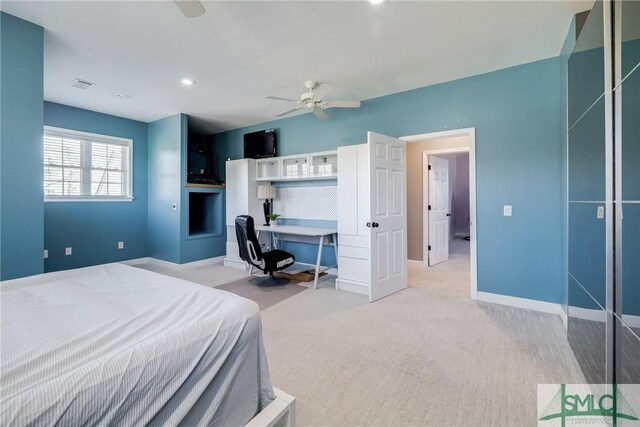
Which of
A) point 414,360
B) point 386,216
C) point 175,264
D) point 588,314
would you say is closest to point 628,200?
point 588,314

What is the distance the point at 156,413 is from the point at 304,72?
133 inches

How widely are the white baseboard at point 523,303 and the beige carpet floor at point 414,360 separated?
10cm

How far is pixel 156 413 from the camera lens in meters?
0.90

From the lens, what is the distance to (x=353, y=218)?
374 centimetres

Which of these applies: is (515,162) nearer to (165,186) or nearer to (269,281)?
(269,281)

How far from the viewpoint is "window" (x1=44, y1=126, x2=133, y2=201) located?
439cm

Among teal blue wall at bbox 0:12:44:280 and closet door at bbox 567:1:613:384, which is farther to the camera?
teal blue wall at bbox 0:12:44:280

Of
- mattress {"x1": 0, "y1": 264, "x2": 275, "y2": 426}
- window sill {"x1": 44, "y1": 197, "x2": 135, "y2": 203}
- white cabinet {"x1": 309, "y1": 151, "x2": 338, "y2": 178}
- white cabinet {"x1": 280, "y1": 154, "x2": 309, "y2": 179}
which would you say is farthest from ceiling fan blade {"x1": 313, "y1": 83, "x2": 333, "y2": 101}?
window sill {"x1": 44, "y1": 197, "x2": 135, "y2": 203}

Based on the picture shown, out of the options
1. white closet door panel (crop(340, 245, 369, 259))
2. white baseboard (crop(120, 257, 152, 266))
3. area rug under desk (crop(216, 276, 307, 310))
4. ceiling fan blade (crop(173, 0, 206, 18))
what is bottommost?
area rug under desk (crop(216, 276, 307, 310))

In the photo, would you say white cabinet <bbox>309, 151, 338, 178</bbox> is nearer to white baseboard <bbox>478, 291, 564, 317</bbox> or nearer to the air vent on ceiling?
white baseboard <bbox>478, 291, 564, 317</bbox>

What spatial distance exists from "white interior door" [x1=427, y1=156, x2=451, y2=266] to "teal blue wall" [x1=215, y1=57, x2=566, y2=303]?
1824mm

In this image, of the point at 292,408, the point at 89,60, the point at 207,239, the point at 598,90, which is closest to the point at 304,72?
the point at 89,60

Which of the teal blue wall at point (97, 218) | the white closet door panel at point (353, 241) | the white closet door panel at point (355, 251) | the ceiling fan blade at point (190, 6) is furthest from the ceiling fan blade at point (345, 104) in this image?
the teal blue wall at point (97, 218)

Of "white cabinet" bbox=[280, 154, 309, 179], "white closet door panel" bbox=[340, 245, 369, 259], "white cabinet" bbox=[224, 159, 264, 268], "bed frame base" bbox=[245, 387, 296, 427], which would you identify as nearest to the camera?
"bed frame base" bbox=[245, 387, 296, 427]
